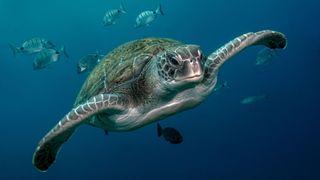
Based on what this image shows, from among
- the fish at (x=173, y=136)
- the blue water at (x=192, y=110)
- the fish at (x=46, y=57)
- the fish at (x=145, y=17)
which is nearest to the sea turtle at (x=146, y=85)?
the fish at (x=173, y=136)

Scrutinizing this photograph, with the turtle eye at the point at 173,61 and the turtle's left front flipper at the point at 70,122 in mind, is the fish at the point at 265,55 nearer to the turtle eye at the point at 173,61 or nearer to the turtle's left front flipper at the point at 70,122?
the turtle's left front flipper at the point at 70,122

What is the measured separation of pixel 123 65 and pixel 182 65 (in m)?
1.44

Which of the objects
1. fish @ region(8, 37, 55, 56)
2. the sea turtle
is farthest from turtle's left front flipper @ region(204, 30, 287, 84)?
fish @ region(8, 37, 55, 56)

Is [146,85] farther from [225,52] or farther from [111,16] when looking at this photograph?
[111,16]

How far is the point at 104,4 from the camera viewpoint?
49.7 meters

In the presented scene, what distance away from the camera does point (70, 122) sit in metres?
3.78

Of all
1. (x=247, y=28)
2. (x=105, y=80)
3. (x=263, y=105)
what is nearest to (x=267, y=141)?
(x=263, y=105)

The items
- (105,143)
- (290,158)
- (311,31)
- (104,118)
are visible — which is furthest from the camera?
(311,31)

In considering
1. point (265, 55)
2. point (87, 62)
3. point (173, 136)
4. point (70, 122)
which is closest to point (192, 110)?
point (265, 55)

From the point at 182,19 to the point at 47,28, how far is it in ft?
56.6

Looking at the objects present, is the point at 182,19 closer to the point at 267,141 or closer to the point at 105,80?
the point at 267,141

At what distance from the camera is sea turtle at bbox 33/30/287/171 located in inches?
139

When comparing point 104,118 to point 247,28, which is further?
point 247,28

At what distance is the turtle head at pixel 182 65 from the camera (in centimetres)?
336
